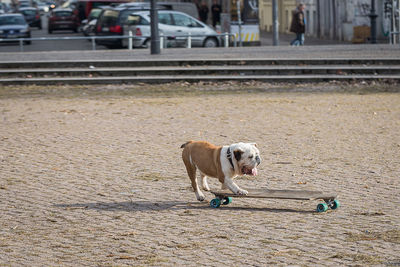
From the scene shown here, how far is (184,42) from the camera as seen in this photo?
3036 centimetres

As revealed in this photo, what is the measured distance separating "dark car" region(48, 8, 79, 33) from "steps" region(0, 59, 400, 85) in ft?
124

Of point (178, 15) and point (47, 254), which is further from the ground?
point (178, 15)

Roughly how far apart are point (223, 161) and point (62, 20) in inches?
2097

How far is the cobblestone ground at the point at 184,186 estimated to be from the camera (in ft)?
22.2

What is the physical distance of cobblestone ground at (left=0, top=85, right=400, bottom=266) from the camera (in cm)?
676

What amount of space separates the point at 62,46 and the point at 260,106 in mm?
25264

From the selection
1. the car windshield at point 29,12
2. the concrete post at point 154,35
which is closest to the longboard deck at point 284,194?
the concrete post at point 154,35

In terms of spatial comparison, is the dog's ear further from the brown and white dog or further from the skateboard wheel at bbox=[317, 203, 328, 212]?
the skateboard wheel at bbox=[317, 203, 328, 212]

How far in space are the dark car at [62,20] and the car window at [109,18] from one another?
2483cm

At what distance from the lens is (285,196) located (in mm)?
8008

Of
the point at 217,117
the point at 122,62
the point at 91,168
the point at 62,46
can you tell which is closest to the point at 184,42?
the point at 122,62

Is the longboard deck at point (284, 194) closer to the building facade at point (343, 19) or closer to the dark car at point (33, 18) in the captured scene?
the building facade at point (343, 19)

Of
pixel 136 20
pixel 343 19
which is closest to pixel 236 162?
pixel 136 20

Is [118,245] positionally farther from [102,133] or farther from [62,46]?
[62,46]
